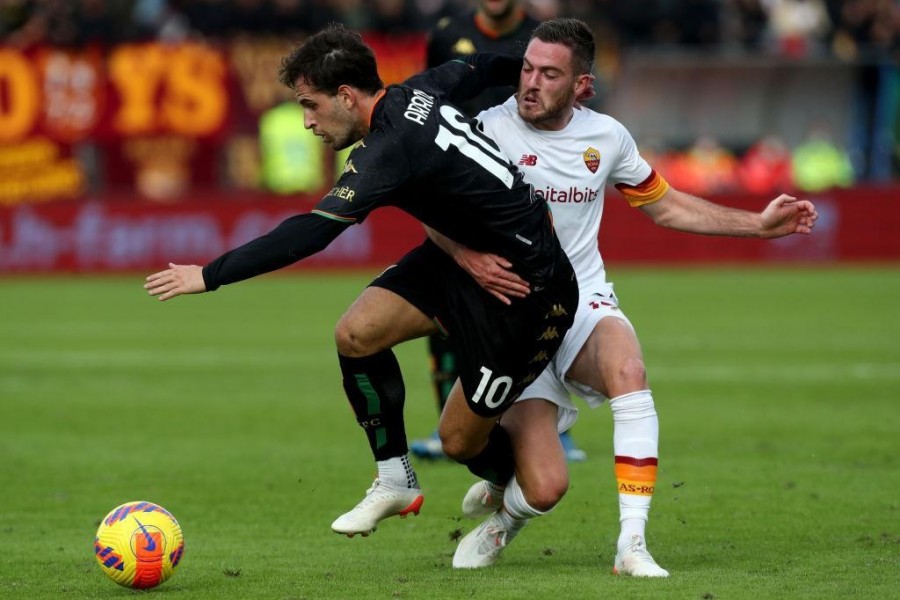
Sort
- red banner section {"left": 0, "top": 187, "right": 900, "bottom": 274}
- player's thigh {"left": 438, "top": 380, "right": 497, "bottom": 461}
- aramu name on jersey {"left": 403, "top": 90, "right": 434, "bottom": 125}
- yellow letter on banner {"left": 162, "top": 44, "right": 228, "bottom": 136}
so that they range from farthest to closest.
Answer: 1. yellow letter on banner {"left": 162, "top": 44, "right": 228, "bottom": 136}
2. red banner section {"left": 0, "top": 187, "right": 900, "bottom": 274}
3. player's thigh {"left": 438, "top": 380, "right": 497, "bottom": 461}
4. aramu name on jersey {"left": 403, "top": 90, "right": 434, "bottom": 125}

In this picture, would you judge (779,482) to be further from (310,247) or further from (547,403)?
(310,247)


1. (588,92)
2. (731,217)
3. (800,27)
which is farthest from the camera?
(800,27)

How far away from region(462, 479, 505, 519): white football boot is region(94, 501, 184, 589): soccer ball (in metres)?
1.52

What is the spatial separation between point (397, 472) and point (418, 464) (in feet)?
10.6

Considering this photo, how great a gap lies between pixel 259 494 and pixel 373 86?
3.38m

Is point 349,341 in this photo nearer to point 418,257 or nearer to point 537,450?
point 418,257

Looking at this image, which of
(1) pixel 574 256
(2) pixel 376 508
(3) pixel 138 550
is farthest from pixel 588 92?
(3) pixel 138 550

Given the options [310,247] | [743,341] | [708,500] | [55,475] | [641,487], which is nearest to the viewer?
[310,247]

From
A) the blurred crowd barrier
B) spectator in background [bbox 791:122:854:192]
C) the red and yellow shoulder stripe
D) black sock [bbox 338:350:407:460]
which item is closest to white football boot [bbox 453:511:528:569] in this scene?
black sock [bbox 338:350:407:460]

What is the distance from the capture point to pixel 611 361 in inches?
261

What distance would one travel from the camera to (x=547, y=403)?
7082 mm

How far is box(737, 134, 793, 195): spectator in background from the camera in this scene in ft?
93.7

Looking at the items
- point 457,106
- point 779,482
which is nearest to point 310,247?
point 457,106

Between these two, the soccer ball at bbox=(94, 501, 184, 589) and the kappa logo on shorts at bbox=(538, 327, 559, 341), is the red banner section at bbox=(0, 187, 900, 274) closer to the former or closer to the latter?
the kappa logo on shorts at bbox=(538, 327, 559, 341)
